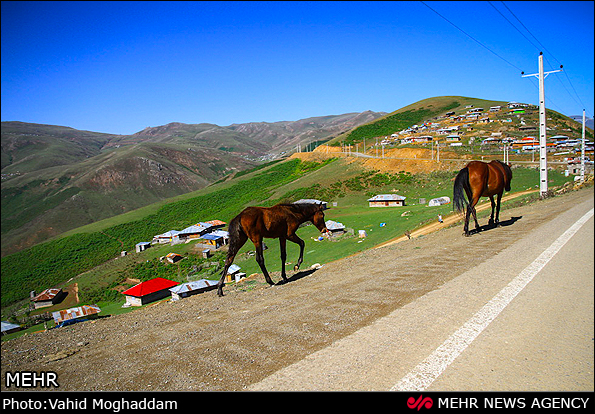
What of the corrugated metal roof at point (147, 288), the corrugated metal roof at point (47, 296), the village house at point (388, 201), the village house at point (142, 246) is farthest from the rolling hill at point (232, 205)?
the corrugated metal roof at point (147, 288)

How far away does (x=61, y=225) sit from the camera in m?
146

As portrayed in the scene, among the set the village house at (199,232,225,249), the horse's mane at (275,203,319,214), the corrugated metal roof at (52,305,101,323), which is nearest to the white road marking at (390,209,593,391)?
the horse's mane at (275,203,319,214)

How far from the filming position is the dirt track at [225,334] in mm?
4883

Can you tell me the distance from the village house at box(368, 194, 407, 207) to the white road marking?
4832 cm

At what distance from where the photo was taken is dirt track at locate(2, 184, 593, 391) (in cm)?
488

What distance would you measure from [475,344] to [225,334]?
4095 millimetres

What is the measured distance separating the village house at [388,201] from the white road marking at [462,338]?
48.3 m

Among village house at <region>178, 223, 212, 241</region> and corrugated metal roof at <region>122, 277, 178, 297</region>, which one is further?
village house at <region>178, 223, 212, 241</region>

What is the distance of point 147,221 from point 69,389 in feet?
332

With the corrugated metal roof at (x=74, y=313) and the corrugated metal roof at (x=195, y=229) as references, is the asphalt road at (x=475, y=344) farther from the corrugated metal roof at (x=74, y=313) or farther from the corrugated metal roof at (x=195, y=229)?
the corrugated metal roof at (x=195, y=229)

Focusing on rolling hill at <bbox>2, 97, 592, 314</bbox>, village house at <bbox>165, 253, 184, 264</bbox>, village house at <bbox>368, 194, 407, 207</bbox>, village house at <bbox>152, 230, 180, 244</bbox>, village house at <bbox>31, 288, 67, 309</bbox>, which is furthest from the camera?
village house at <bbox>152, 230, 180, 244</bbox>

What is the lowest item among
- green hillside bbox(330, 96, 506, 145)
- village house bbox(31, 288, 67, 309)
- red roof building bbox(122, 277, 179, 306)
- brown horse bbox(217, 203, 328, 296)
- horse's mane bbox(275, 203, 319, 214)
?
village house bbox(31, 288, 67, 309)
